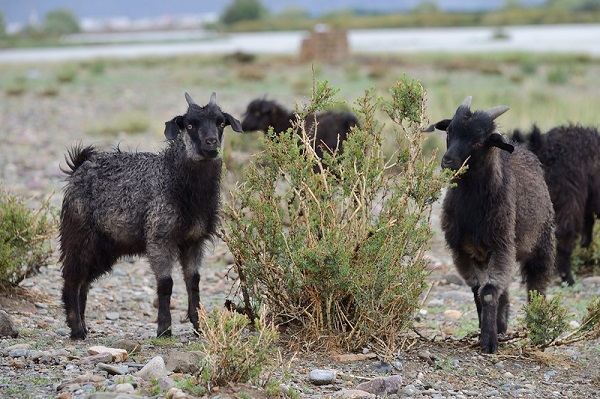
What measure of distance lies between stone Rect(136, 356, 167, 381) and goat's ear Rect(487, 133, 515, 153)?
3334 mm

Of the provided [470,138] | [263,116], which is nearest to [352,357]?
[470,138]

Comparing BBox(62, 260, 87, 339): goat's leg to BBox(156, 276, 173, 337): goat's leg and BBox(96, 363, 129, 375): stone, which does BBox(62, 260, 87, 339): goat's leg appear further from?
BBox(96, 363, 129, 375): stone

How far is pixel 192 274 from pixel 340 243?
1.55 meters

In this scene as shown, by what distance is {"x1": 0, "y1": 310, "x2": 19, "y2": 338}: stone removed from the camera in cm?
808

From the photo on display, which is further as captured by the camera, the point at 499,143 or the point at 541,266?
the point at 541,266

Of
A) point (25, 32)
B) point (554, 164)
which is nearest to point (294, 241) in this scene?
point (554, 164)

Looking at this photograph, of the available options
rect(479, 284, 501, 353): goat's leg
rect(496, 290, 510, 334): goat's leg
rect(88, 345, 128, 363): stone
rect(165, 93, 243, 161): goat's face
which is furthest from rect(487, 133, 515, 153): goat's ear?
rect(88, 345, 128, 363): stone

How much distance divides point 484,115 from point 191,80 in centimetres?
2451

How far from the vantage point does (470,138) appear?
27.8 feet

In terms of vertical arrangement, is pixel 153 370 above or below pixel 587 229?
above

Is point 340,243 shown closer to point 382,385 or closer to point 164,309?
point 382,385

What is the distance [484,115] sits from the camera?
336 inches

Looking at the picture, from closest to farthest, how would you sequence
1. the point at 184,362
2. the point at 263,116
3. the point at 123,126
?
the point at 184,362
the point at 263,116
the point at 123,126

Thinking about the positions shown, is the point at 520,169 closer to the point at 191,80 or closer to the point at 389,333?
the point at 389,333
